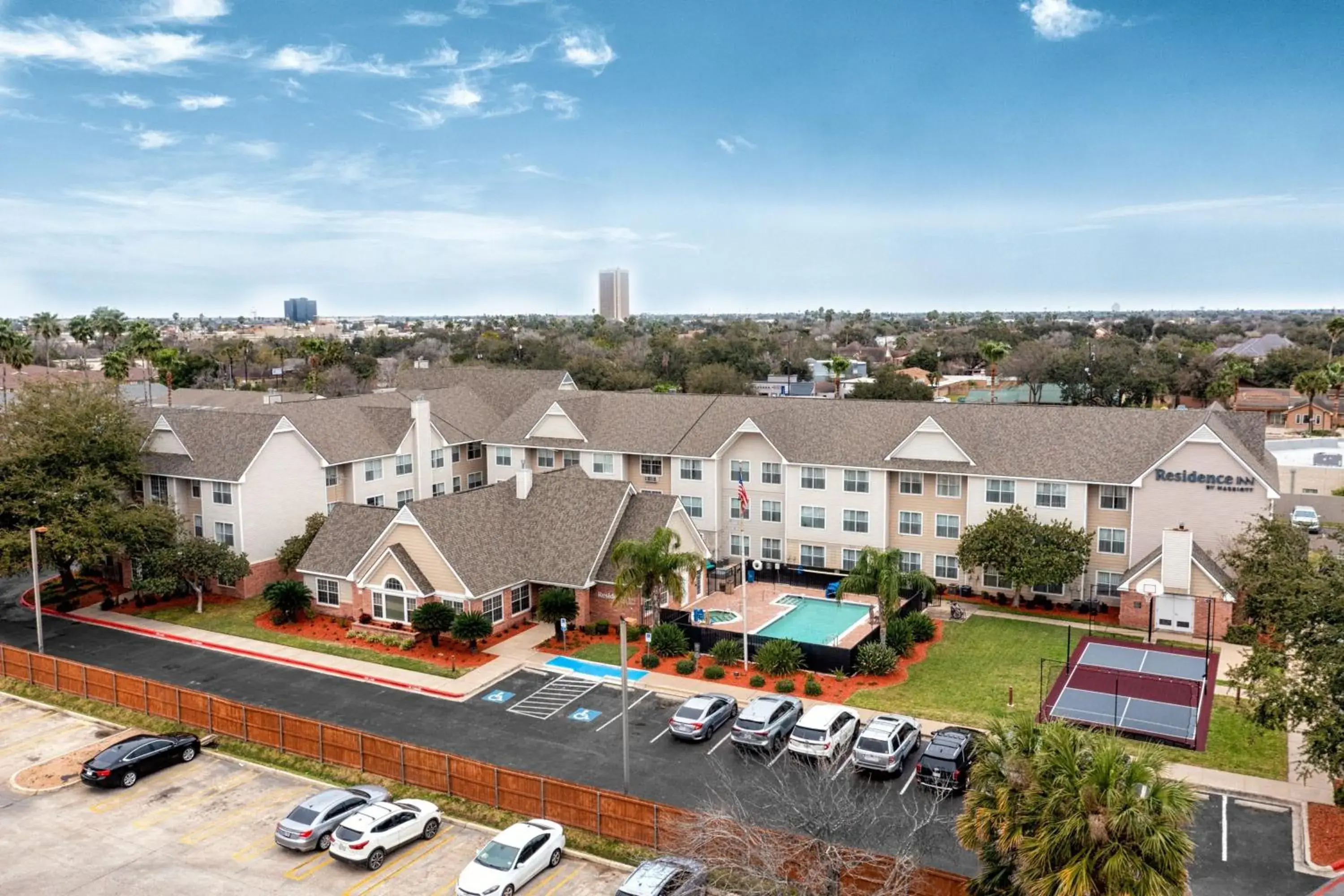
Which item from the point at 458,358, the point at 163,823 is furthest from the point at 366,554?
the point at 458,358

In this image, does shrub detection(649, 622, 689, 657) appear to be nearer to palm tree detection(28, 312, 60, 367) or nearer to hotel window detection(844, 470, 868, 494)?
hotel window detection(844, 470, 868, 494)

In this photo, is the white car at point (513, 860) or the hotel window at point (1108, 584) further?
the hotel window at point (1108, 584)

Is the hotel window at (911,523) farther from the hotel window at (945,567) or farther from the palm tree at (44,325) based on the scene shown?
the palm tree at (44,325)

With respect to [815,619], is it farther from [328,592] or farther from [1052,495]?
[328,592]

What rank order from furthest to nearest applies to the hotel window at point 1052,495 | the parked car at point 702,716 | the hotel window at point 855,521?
the hotel window at point 855,521 → the hotel window at point 1052,495 → the parked car at point 702,716

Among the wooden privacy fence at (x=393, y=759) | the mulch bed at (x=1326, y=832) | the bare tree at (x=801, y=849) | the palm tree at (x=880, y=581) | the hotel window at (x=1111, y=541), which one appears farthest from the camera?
the hotel window at (x=1111, y=541)

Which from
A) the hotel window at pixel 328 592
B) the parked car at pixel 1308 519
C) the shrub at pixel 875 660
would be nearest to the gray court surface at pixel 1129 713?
the shrub at pixel 875 660
